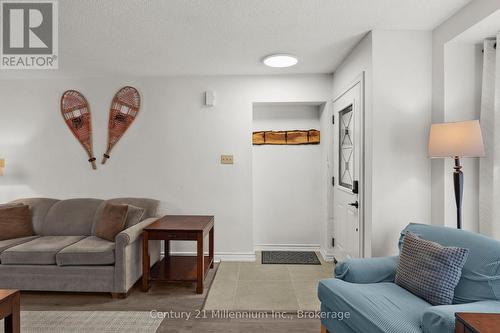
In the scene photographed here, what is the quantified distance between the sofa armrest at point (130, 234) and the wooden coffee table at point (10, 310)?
99 cm

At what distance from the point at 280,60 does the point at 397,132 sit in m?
1.41

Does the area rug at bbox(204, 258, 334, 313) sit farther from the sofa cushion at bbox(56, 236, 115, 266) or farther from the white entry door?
the sofa cushion at bbox(56, 236, 115, 266)

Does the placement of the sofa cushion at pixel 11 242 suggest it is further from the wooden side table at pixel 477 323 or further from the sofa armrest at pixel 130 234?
the wooden side table at pixel 477 323

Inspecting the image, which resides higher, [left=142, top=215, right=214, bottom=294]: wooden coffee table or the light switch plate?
the light switch plate

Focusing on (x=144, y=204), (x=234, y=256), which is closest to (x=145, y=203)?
(x=144, y=204)

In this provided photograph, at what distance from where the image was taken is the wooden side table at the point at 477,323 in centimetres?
111

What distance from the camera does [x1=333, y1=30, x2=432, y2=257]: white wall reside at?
97.7 inches

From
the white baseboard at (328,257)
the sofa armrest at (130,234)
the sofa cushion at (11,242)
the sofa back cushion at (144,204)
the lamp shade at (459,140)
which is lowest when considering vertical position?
the white baseboard at (328,257)

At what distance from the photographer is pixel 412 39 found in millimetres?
2502

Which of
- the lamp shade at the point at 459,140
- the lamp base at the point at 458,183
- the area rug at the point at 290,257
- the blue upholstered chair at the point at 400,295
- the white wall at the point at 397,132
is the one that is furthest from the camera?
the area rug at the point at 290,257

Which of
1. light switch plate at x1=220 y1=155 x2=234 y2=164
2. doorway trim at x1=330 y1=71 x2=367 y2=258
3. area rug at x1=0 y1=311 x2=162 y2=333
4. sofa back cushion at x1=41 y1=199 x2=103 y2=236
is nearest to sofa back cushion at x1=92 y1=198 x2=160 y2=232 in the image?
sofa back cushion at x1=41 y1=199 x2=103 y2=236

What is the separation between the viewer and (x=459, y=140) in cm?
201

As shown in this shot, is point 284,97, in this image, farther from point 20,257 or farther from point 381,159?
point 20,257

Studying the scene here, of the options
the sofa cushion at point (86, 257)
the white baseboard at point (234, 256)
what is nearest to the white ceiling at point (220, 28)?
the sofa cushion at point (86, 257)
